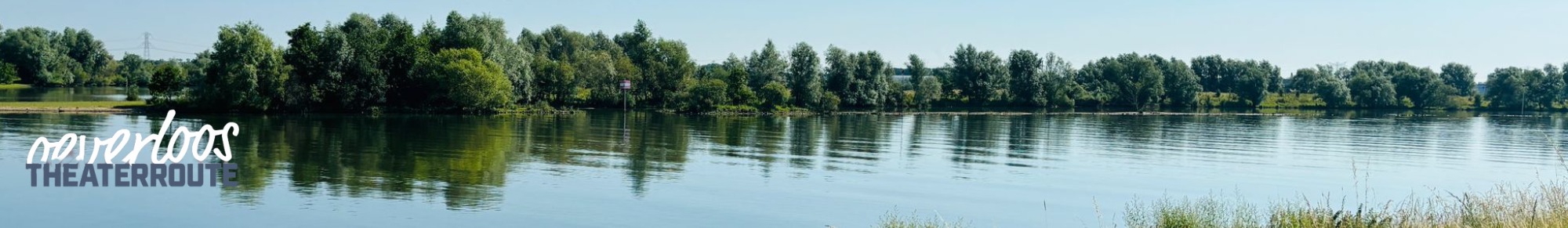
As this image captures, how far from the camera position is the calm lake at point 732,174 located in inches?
1054

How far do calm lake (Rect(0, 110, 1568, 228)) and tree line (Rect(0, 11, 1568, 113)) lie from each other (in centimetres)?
2136

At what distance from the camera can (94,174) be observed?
1330 inches

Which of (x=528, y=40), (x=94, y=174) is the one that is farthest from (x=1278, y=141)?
(x=528, y=40)

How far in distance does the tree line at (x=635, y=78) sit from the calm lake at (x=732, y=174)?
21360 mm

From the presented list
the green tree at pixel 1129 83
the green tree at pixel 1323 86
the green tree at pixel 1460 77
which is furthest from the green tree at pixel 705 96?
the green tree at pixel 1460 77

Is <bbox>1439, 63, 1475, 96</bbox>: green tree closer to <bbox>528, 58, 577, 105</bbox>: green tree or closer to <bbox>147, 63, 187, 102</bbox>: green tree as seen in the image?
<bbox>528, 58, 577, 105</bbox>: green tree

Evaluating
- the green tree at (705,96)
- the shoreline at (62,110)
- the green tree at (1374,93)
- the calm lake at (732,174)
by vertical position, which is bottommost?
the calm lake at (732,174)

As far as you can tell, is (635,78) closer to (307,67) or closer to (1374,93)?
(307,67)

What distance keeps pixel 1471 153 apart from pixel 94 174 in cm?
5498

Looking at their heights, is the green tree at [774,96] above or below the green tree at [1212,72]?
below

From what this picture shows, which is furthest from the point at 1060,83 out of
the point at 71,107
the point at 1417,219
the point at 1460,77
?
the point at 1417,219

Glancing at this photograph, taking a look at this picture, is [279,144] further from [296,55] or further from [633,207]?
[296,55]

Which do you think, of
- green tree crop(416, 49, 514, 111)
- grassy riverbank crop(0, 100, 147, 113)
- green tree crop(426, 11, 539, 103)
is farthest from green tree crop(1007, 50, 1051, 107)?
grassy riverbank crop(0, 100, 147, 113)

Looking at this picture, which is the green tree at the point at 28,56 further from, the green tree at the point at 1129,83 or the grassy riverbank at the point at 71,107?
the green tree at the point at 1129,83
